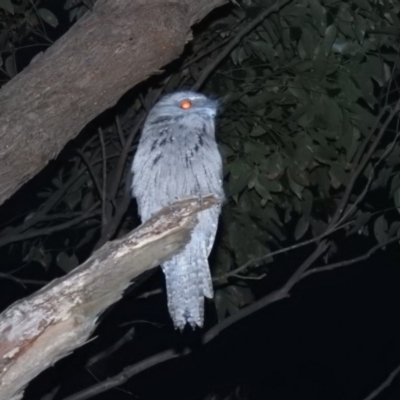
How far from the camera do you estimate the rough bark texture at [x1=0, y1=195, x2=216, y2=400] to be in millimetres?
2086

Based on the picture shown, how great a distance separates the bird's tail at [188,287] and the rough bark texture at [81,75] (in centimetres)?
91

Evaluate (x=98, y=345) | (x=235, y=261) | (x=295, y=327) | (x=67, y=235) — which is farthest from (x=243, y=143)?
(x=295, y=327)

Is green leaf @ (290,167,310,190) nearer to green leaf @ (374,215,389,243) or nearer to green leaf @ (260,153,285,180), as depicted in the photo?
green leaf @ (260,153,285,180)

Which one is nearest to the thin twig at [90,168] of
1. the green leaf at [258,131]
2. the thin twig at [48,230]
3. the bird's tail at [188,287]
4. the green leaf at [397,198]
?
the thin twig at [48,230]

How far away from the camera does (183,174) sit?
11.3ft

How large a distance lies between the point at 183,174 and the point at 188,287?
0.46m

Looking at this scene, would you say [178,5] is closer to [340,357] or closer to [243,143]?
[243,143]

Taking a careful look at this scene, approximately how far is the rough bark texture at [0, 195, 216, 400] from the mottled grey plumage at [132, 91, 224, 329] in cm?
123

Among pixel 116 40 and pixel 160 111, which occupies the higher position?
pixel 116 40

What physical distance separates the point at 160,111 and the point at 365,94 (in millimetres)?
852

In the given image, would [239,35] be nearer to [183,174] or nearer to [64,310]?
[183,174]

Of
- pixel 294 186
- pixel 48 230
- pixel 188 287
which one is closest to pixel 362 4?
pixel 294 186

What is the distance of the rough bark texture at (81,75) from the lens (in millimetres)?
2711

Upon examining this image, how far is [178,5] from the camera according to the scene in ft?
9.79
